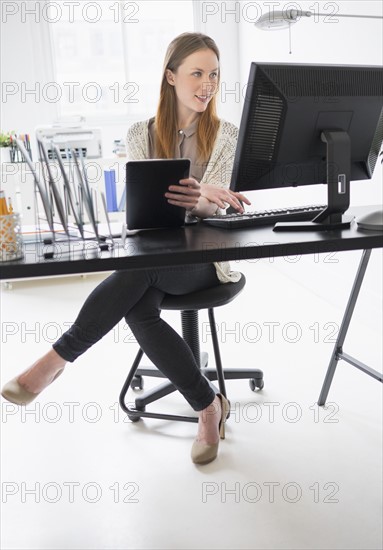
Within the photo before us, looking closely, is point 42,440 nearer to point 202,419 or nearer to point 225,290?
point 202,419

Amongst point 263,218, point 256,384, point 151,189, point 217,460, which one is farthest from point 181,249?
point 256,384

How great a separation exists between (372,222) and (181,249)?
1.53 ft

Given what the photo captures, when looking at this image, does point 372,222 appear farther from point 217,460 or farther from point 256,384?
point 256,384

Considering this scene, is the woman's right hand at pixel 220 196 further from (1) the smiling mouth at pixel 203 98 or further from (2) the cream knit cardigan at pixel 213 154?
(1) the smiling mouth at pixel 203 98

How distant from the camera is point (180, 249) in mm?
1180

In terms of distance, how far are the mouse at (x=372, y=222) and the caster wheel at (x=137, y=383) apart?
1208 mm

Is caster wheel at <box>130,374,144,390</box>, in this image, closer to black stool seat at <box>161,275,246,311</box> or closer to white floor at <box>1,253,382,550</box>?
white floor at <box>1,253,382,550</box>

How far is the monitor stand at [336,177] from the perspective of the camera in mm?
1428

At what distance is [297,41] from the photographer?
3.52m

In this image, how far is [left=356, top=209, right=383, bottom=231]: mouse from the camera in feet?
4.32

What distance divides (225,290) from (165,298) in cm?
19

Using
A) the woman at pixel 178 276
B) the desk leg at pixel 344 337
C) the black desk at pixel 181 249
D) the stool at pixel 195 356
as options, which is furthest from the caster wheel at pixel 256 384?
the black desk at pixel 181 249

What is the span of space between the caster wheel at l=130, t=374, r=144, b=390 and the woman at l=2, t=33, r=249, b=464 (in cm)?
52

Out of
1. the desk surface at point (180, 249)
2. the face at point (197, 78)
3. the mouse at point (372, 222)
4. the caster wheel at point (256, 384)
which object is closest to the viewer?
the desk surface at point (180, 249)
